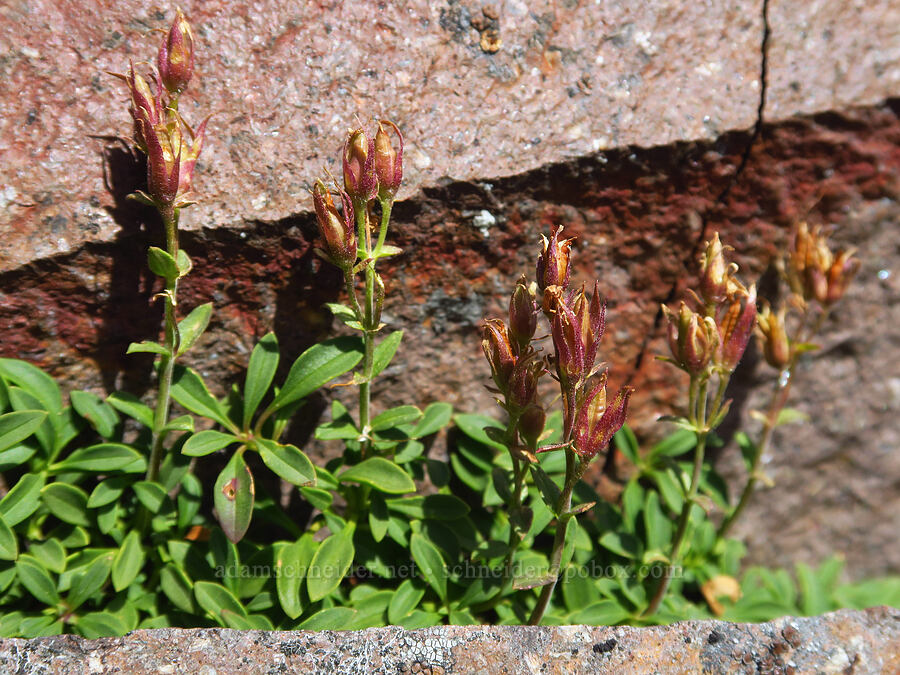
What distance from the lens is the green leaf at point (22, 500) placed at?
1922 millimetres

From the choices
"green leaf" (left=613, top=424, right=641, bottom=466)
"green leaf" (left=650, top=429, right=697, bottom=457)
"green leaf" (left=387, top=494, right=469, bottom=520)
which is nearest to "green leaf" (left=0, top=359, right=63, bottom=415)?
"green leaf" (left=387, top=494, right=469, bottom=520)

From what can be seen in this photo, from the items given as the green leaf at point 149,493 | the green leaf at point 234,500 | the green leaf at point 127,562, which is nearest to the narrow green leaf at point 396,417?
the green leaf at point 234,500

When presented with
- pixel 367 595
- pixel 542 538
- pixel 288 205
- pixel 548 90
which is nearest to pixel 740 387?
pixel 542 538

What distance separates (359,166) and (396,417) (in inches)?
27.2

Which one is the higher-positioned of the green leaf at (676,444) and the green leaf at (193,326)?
the green leaf at (193,326)

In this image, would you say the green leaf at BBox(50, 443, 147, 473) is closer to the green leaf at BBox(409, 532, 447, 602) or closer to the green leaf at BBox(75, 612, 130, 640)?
the green leaf at BBox(75, 612, 130, 640)

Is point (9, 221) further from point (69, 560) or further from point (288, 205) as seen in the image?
point (69, 560)

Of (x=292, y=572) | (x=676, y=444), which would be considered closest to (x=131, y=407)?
(x=292, y=572)

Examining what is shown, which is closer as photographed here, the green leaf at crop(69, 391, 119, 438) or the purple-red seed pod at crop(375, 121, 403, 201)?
the purple-red seed pod at crop(375, 121, 403, 201)

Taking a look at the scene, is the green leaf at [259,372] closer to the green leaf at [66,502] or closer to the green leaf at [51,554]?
the green leaf at [66,502]

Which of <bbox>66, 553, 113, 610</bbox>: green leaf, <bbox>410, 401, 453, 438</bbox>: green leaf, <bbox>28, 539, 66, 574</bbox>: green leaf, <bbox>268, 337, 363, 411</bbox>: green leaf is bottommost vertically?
<bbox>66, 553, 113, 610</bbox>: green leaf

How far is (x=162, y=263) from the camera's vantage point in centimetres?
181

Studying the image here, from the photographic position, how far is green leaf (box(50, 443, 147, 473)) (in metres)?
2.01

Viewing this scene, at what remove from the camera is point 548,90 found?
87.2 inches
